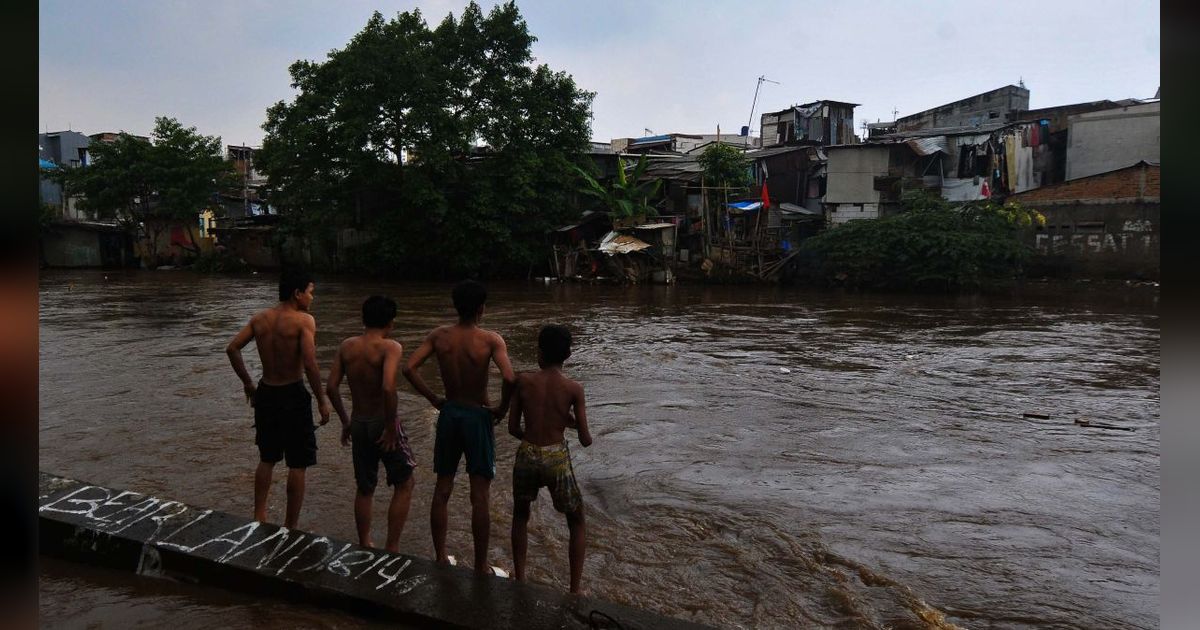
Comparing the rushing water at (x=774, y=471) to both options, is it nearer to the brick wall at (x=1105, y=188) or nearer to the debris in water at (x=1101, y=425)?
the debris in water at (x=1101, y=425)

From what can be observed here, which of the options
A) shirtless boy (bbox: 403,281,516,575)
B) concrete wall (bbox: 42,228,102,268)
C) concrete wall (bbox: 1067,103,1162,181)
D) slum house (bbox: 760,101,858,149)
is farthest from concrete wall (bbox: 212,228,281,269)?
shirtless boy (bbox: 403,281,516,575)

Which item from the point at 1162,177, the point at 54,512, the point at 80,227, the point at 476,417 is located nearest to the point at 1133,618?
the point at 476,417

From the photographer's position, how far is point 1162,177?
1.09m

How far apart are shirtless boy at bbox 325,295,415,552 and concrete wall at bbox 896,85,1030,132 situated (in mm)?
35893

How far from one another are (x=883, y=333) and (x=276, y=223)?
31599 mm

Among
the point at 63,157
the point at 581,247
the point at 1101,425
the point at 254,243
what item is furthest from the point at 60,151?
the point at 1101,425

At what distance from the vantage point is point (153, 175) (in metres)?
35.7

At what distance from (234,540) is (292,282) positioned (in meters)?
1.52

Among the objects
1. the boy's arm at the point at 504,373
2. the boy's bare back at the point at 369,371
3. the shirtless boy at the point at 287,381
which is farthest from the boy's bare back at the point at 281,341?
the boy's arm at the point at 504,373

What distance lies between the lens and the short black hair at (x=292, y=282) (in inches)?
185

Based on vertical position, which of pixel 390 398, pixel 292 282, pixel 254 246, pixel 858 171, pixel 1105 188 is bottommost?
pixel 390 398

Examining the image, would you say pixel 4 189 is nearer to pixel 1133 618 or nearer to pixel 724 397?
pixel 1133 618

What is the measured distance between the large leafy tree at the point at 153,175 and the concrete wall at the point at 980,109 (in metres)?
35.6

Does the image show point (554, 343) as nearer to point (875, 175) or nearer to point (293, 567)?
point (293, 567)
